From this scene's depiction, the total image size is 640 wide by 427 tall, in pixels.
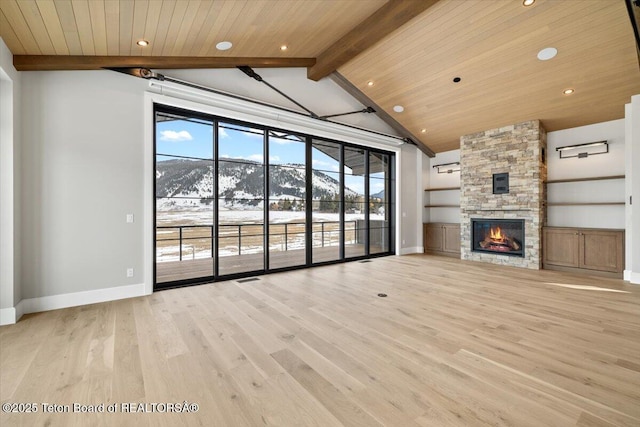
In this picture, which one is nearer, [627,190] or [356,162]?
[627,190]

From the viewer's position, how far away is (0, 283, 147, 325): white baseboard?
9.37ft

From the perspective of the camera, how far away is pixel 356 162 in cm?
658

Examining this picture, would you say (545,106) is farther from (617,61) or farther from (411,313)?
(411,313)

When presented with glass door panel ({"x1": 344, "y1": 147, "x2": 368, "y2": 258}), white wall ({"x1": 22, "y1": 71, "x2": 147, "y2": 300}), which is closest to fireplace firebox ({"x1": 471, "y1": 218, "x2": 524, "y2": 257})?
glass door panel ({"x1": 344, "y1": 147, "x2": 368, "y2": 258})

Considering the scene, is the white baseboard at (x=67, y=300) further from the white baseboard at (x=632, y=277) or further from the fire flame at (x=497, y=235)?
the white baseboard at (x=632, y=277)

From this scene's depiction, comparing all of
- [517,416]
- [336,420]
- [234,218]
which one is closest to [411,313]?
[517,416]

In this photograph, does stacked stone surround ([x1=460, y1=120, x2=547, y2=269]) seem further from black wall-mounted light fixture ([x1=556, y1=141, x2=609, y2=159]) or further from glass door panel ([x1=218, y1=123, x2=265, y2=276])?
glass door panel ([x1=218, y1=123, x2=265, y2=276])

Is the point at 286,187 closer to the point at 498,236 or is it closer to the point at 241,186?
the point at 241,186

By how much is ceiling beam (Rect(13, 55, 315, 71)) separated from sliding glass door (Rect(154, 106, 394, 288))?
634 mm

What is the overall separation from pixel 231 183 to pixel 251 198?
1.62ft

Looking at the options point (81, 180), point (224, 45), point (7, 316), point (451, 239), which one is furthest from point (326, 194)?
point (7, 316)

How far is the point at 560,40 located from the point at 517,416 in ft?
15.8

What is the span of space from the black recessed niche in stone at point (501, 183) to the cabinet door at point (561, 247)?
43.2 inches

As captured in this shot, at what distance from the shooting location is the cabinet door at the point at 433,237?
740cm
